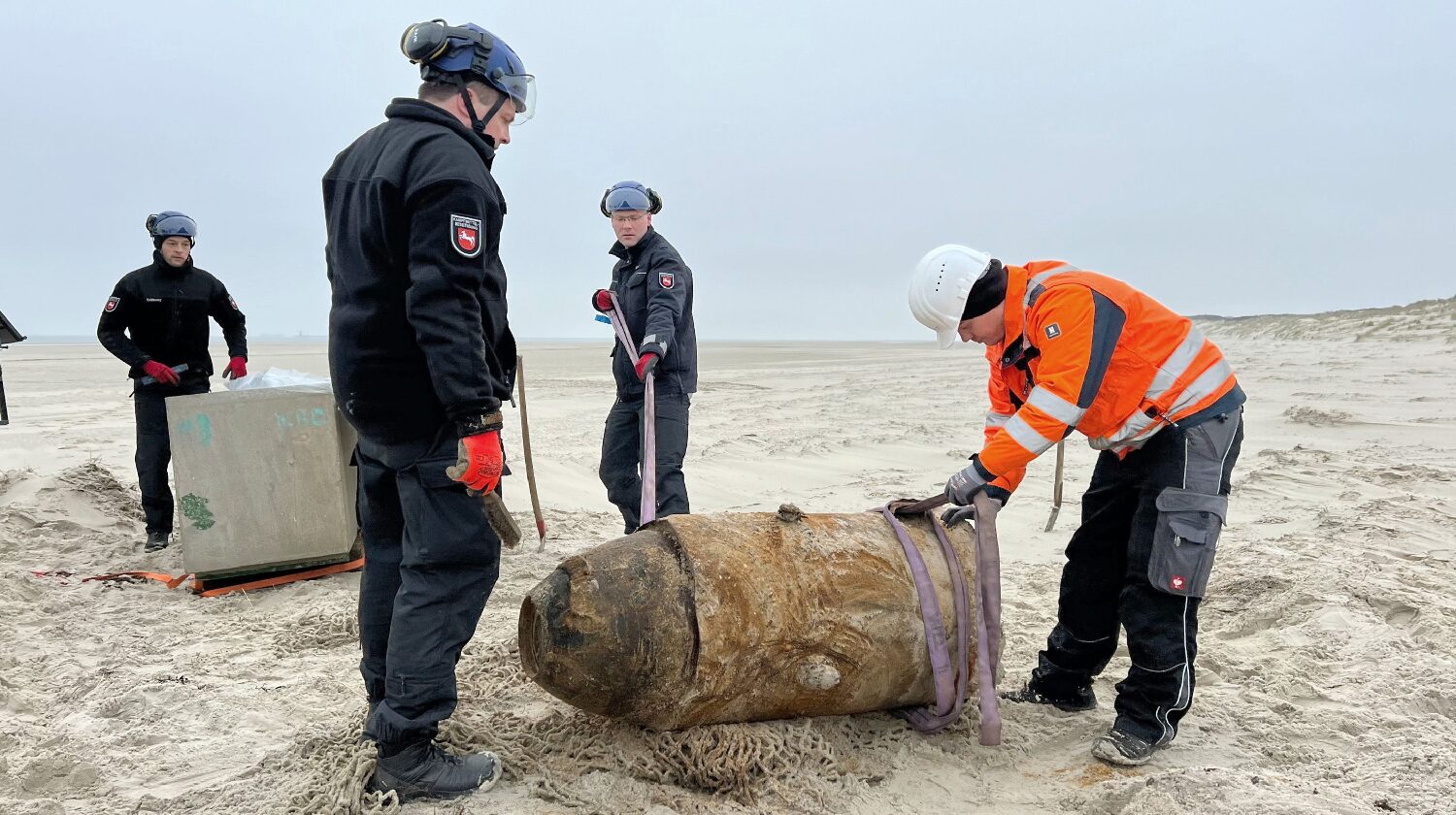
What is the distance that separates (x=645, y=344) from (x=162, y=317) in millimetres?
3129

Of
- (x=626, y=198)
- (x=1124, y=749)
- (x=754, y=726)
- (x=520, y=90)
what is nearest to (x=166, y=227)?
(x=626, y=198)

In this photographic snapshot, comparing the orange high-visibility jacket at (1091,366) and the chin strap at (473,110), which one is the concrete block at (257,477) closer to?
the chin strap at (473,110)

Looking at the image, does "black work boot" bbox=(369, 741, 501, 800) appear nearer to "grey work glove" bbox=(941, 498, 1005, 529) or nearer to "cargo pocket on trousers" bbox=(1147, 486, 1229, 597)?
"grey work glove" bbox=(941, 498, 1005, 529)

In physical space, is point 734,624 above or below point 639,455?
below

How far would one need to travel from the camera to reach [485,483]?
2.56 meters

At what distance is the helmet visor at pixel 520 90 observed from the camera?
277 cm

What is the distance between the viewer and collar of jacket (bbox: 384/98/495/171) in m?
2.61

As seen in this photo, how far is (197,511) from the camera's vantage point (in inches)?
184

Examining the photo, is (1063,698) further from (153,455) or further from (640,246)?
(153,455)

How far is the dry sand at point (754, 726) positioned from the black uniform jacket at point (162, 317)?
1.20m

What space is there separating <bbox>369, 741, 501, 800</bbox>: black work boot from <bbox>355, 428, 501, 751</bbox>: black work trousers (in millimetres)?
41

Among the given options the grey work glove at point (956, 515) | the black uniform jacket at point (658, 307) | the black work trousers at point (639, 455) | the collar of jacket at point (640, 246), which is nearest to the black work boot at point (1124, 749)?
the grey work glove at point (956, 515)

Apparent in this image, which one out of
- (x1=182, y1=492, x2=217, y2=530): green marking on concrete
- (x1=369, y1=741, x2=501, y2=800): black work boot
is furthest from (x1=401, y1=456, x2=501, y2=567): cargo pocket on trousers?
(x1=182, y1=492, x2=217, y2=530): green marking on concrete

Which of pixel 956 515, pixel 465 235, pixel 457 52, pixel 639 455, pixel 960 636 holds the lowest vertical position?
pixel 960 636
